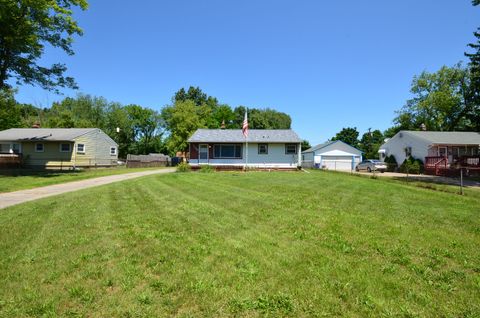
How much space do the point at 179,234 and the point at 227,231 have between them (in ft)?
3.24

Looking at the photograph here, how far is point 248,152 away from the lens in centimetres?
2967

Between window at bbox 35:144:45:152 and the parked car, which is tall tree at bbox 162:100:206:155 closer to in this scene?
window at bbox 35:144:45:152

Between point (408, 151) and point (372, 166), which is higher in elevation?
point (408, 151)

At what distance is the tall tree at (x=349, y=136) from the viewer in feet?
233

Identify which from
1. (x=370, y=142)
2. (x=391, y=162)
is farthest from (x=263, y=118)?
(x=391, y=162)

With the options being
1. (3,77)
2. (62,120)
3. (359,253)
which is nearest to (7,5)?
(3,77)

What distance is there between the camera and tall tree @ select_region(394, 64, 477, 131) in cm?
4600

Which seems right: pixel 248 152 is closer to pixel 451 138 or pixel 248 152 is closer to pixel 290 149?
pixel 290 149

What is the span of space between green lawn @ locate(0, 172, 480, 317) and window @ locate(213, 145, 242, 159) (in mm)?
21143

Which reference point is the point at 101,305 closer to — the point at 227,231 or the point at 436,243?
the point at 227,231

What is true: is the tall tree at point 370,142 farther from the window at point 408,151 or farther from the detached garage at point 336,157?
the window at point 408,151

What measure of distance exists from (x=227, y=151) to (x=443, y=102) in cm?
3621

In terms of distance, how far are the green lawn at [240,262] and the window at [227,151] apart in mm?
21143

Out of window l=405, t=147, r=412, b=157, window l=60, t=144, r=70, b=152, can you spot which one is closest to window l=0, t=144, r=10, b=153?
window l=60, t=144, r=70, b=152
